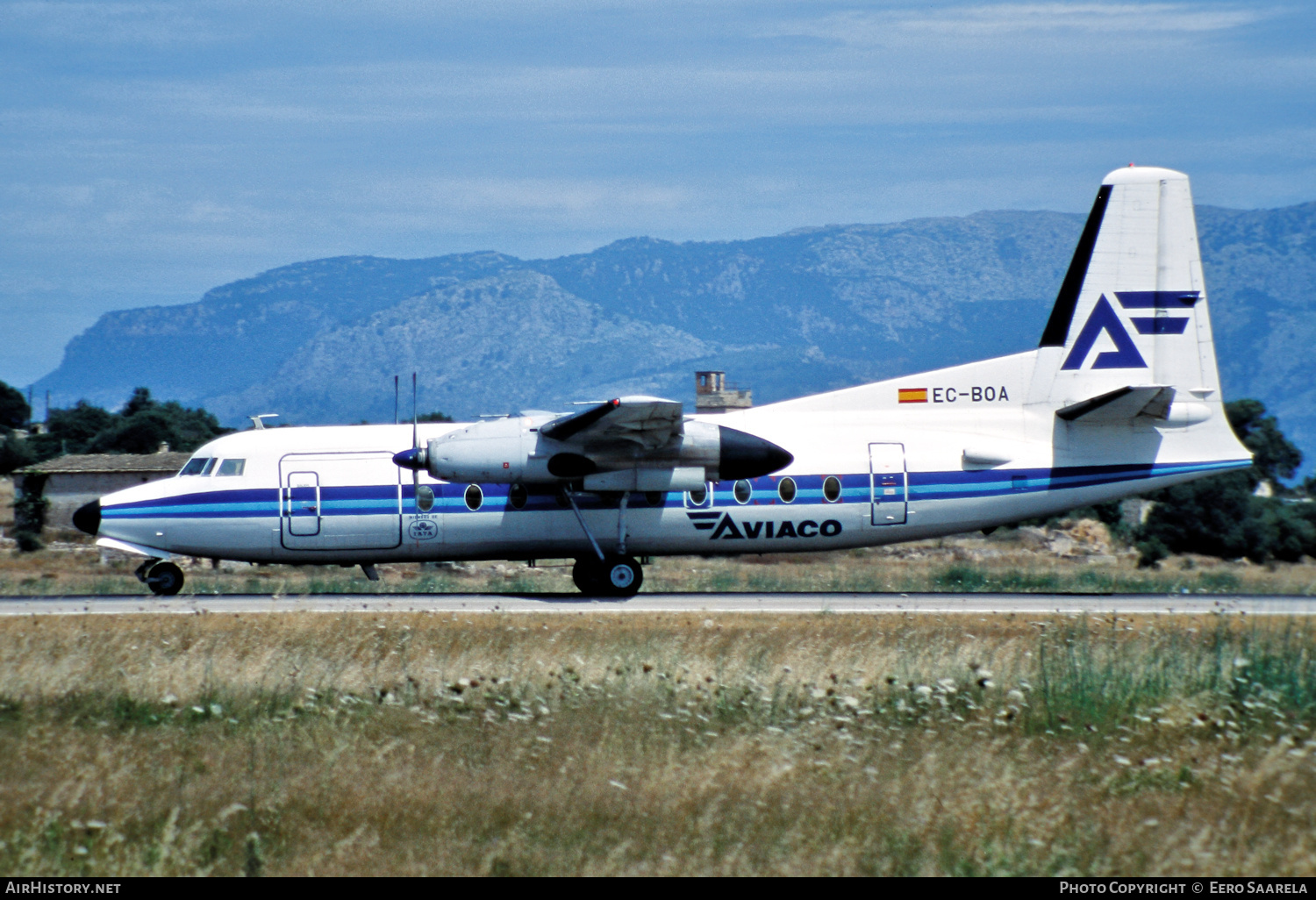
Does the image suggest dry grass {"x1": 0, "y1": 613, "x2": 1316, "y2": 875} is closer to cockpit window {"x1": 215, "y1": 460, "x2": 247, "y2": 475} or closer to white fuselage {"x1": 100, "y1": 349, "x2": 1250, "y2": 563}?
white fuselage {"x1": 100, "y1": 349, "x2": 1250, "y2": 563}

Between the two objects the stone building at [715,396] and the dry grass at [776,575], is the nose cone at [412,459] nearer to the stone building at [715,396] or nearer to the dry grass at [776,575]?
the dry grass at [776,575]

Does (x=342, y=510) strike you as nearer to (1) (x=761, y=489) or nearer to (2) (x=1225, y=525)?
(1) (x=761, y=489)

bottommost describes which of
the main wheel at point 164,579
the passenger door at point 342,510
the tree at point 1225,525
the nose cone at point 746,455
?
the tree at point 1225,525

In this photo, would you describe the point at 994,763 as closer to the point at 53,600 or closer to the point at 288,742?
the point at 288,742

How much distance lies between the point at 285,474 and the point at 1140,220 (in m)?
16.0

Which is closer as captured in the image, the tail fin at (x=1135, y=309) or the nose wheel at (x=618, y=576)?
the nose wheel at (x=618, y=576)

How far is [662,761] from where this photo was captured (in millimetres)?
9562

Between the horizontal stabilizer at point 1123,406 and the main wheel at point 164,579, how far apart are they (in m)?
15.9

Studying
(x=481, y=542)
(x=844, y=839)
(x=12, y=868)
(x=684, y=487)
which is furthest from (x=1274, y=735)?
(x=481, y=542)

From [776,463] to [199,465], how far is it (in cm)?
1008

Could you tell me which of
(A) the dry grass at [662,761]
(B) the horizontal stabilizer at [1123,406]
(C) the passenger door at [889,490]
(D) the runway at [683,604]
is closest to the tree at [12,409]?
(D) the runway at [683,604]

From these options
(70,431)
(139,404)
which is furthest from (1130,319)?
(139,404)

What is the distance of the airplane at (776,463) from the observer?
20.8 meters

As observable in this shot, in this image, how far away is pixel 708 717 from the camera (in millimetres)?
10828
